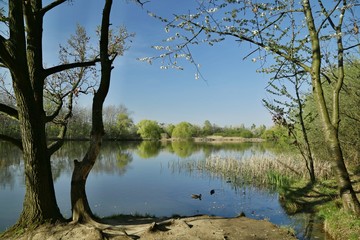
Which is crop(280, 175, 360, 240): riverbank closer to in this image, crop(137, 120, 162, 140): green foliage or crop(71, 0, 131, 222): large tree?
crop(71, 0, 131, 222): large tree

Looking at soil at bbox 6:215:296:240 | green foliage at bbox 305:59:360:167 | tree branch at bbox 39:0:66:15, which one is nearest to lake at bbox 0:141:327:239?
soil at bbox 6:215:296:240

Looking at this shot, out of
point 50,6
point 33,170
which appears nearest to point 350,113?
point 50,6

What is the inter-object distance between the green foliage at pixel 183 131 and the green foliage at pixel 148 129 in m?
5.44

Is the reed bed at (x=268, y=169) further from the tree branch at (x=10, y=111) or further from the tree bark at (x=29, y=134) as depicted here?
the tree branch at (x=10, y=111)

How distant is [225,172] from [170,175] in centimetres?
375

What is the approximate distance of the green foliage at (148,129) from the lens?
84750mm

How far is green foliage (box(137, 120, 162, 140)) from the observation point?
278 ft

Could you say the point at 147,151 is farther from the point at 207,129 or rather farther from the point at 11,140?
the point at 207,129

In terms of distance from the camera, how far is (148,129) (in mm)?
85312

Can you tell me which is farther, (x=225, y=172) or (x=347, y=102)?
(x=225, y=172)

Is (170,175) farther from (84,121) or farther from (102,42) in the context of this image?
(84,121)

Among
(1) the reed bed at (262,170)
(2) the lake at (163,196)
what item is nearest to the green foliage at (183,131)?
(1) the reed bed at (262,170)

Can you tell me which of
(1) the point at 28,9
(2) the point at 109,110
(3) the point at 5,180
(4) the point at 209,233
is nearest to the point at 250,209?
(4) the point at 209,233

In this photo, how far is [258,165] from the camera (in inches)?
784
